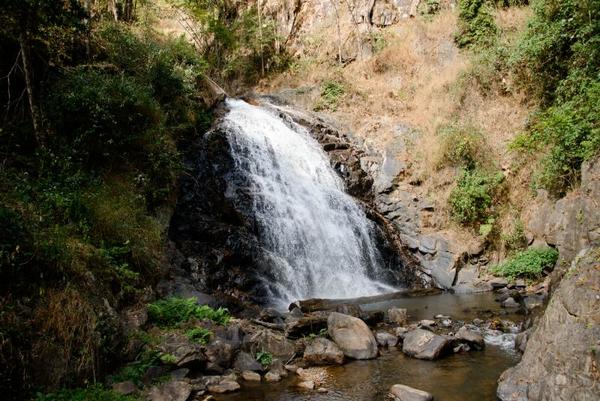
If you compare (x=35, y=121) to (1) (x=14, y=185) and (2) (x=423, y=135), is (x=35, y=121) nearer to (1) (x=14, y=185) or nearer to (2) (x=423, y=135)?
(1) (x=14, y=185)

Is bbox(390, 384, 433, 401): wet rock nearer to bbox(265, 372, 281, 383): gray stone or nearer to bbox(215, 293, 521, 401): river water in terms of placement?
bbox(215, 293, 521, 401): river water

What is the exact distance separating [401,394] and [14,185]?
20.8 ft

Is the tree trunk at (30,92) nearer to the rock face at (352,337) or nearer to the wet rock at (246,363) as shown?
the wet rock at (246,363)

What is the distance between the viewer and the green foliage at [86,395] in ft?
15.8

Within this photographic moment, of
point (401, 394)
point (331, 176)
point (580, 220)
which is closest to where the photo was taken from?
point (401, 394)

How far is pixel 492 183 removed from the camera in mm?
14398

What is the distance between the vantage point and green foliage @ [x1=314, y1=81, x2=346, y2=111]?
68.1 feet

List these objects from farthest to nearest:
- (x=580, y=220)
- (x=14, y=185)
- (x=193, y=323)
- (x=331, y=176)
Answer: (x=331, y=176)
(x=580, y=220)
(x=193, y=323)
(x=14, y=185)

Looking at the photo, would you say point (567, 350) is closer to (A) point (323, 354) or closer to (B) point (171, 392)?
(A) point (323, 354)

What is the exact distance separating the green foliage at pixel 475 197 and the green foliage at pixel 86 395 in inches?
461

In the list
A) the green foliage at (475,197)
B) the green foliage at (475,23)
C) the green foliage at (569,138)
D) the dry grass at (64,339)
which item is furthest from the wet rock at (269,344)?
the green foliage at (475,23)

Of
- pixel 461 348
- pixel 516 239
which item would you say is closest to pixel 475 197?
pixel 516 239

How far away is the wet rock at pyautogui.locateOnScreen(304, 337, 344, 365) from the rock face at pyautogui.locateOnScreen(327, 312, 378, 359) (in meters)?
0.21

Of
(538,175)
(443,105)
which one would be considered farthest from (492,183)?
(443,105)
